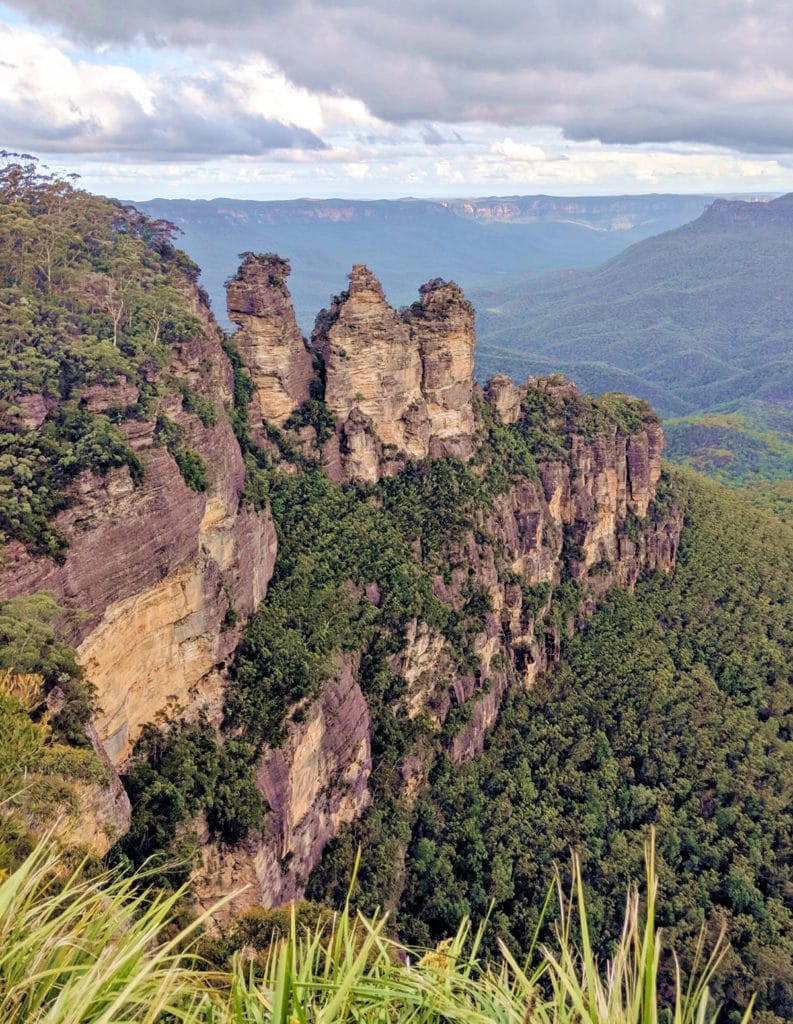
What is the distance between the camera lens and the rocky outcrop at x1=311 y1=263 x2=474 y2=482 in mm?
37000

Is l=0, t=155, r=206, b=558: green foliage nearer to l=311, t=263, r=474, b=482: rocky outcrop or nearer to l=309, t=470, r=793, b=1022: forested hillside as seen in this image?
l=311, t=263, r=474, b=482: rocky outcrop

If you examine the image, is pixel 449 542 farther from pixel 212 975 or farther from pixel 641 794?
pixel 212 975

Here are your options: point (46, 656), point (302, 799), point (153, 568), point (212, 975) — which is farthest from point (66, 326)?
point (212, 975)

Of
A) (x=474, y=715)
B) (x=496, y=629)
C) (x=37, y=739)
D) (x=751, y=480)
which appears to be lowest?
(x=751, y=480)

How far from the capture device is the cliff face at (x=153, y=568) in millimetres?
18500

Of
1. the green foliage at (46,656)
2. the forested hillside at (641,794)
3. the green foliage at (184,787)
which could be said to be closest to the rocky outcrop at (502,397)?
the forested hillside at (641,794)

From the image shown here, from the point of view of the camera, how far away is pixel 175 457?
23156mm

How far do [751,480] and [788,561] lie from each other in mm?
51906

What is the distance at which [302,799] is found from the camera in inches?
1014

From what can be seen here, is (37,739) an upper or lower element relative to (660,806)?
upper

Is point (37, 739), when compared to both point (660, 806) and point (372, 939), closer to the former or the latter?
point (372, 939)

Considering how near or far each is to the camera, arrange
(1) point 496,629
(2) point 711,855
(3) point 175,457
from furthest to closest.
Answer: (1) point 496,629 → (2) point 711,855 → (3) point 175,457

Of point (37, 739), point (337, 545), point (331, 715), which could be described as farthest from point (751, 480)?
point (37, 739)

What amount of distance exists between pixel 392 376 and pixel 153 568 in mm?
20885
